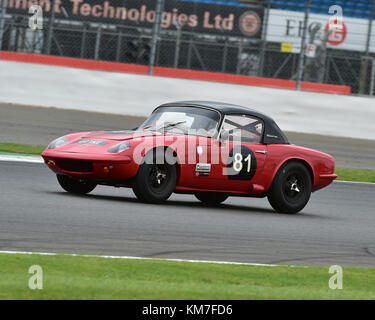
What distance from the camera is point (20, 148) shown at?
14.3m

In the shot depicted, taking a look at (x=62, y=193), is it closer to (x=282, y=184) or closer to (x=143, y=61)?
(x=282, y=184)

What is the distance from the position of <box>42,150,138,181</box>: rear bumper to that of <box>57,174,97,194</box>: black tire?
0.68 meters

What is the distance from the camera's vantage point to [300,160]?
10594 millimetres

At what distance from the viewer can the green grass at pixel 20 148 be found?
14109 millimetres

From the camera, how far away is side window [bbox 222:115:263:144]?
10234mm

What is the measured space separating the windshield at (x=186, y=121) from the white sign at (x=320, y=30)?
828cm

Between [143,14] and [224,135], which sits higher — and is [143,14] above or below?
above

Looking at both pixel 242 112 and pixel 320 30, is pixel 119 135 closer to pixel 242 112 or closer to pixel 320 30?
pixel 242 112

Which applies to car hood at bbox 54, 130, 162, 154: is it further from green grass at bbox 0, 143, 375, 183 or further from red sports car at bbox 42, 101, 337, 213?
green grass at bbox 0, 143, 375, 183

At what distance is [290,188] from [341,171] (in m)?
5.07

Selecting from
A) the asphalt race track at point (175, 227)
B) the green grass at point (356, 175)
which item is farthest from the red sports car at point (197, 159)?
the green grass at point (356, 175)

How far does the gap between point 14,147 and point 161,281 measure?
29.2 feet

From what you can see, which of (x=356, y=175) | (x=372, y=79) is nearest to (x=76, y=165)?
(x=356, y=175)

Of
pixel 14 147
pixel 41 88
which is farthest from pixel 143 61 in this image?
pixel 14 147
